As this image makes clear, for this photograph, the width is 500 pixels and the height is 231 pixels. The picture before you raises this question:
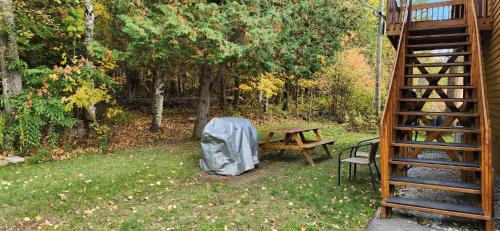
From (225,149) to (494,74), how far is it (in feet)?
17.9

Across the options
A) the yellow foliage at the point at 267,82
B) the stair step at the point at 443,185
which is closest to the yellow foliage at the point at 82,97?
the stair step at the point at 443,185

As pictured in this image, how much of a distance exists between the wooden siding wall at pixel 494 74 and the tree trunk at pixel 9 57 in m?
9.99

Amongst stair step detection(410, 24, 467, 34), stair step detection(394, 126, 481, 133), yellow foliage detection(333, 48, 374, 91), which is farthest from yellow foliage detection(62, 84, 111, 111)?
yellow foliage detection(333, 48, 374, 91)

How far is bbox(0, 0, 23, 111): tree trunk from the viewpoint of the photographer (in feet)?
27.2

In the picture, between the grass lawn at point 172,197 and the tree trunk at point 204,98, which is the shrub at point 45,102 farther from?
the tree trunk at point 204,98

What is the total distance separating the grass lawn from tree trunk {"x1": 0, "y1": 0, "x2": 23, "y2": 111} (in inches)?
89.8

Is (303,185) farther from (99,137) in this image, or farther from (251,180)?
(99,137)

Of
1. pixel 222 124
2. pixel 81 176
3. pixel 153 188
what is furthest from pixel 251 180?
pixel 81 176

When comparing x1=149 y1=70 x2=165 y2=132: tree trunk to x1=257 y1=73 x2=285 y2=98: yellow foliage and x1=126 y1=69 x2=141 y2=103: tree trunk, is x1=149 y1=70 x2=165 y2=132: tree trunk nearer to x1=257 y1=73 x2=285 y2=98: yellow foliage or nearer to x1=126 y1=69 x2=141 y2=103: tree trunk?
x1=257 y1=73 x2=285 y2=98: yellow foliage

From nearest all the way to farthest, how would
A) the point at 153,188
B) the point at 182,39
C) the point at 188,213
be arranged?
1. the point at 188,213
2. the point at 153,188
3. the point at 182,39

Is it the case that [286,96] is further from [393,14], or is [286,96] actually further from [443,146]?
[443,146]

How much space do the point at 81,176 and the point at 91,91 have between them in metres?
2.88

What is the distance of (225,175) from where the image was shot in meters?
7.41

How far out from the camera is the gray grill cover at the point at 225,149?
7.45m
